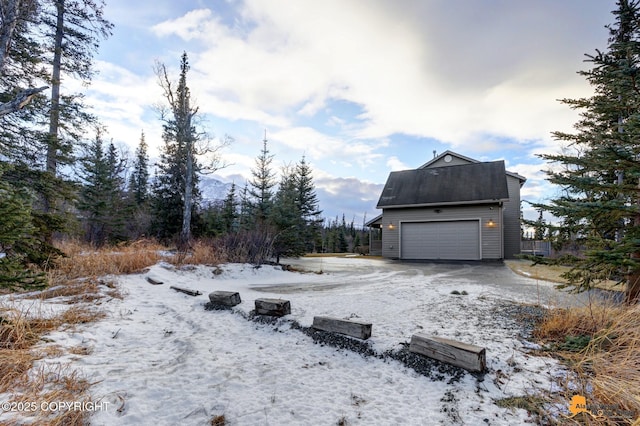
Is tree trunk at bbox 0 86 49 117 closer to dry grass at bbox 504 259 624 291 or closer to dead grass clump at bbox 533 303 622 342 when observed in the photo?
dead grass clump at bbox 533 303 622 342

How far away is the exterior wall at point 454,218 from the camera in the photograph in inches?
516

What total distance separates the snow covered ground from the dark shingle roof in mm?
10000

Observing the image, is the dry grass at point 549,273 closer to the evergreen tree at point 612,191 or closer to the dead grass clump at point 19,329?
the evergreen tree at point 612,191

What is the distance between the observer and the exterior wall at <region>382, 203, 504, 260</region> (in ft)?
43.0

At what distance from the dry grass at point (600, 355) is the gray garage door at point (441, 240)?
36.3ft

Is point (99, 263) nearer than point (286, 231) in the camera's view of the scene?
Yes

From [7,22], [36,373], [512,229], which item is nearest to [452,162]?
[512,229]

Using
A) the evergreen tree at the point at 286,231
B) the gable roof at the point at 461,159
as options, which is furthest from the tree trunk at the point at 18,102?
the gable roof at the point at 461,159

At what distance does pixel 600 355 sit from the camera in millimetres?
2207

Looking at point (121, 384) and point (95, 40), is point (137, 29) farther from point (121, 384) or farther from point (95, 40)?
point (121, 384)

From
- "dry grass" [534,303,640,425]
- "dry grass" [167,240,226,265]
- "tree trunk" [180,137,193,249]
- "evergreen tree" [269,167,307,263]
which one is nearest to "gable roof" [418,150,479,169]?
"evergreen tree" [269,167,307,263]

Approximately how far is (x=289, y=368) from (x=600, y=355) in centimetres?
254

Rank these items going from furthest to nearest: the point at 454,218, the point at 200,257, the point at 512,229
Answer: the point at 512,229
the point at 454,218
the point at 200,257

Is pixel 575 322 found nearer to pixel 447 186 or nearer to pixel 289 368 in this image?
pixel 289 368
